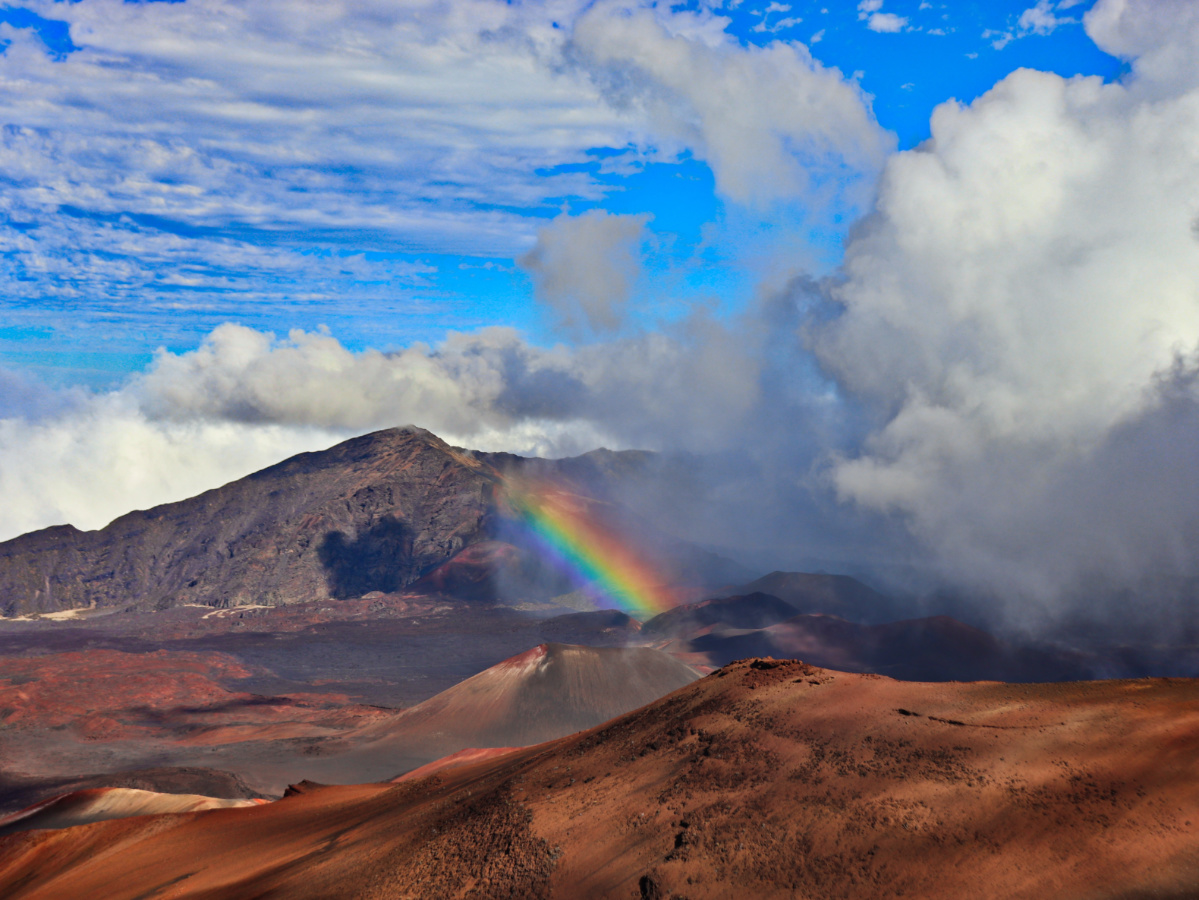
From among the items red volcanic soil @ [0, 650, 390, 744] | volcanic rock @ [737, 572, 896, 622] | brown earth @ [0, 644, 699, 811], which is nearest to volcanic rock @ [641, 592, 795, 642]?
volcanic rock @ [737, 572, 896, 622]

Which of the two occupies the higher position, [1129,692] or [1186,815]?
[1129,692]

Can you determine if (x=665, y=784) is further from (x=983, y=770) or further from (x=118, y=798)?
(x=118, y=798)

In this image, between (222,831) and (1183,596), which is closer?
(222,831)

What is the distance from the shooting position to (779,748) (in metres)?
18.0

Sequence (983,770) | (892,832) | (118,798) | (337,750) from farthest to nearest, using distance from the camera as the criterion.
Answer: (337,750)
(118,798)
(983,770)
(892,832)

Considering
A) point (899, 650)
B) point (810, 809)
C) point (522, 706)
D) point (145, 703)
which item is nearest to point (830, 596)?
point (899, 650)

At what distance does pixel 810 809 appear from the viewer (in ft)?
50.1

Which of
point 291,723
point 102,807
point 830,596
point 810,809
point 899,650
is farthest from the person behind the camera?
point 830,596

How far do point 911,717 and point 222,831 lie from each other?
24.1m

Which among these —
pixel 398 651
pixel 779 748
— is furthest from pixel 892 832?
pixel 398 651

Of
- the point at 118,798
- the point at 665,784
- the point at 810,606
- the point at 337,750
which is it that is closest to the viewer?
the point at 665,784

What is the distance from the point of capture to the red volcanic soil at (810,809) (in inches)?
512

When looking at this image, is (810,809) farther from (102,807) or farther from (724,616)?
(724,616)

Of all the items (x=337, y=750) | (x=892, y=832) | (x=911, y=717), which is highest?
(x=911, y=717)
